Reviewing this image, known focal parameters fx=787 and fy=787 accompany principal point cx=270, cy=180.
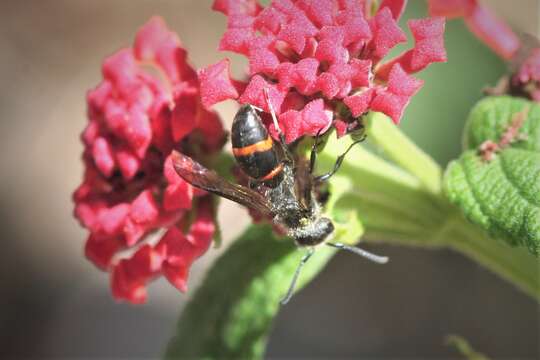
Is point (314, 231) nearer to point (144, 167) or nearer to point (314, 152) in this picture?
A: point (314, 152)

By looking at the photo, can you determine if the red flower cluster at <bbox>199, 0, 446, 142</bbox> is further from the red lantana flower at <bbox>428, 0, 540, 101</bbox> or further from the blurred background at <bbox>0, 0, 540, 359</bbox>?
the blurred background at <bbox>0, 0, 540, 359</bbox>

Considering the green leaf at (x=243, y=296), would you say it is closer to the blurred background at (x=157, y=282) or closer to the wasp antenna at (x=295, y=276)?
the wasp antenna at (x=295, y=276)

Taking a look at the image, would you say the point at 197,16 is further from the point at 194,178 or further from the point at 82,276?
the point at 194,178

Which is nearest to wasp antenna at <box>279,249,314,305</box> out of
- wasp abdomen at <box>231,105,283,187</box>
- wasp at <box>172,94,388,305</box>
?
wasp at <box>172,94,388,305</box>

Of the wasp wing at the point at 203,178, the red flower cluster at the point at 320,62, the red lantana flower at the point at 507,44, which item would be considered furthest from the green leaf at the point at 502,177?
the wasp wing at the point at 203,178

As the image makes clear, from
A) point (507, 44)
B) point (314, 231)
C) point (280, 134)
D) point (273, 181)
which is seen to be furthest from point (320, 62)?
point (507, 44)

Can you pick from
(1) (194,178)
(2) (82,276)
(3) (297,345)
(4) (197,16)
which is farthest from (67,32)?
(1) (194,178)
